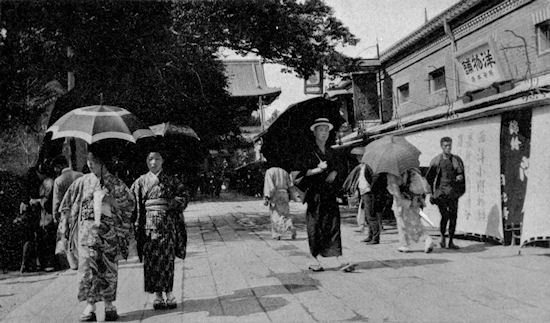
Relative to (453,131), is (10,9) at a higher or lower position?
higher

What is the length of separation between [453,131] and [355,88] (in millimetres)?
9881

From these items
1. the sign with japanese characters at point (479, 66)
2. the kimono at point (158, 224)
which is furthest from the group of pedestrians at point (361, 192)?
the sign with japanese characters at point (479, 66)

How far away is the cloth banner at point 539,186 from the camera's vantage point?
675cm

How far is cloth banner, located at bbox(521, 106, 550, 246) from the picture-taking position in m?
6.75

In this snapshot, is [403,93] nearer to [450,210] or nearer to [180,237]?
[450,210]

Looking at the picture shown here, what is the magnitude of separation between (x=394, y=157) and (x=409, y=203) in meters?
0.83

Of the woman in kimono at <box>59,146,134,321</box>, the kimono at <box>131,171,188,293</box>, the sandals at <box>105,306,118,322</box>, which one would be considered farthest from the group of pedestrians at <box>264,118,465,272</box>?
the sandals at <box>105,306,118,322</box>

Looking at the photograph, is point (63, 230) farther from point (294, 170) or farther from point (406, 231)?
point (406, 231)

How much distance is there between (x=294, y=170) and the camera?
6.28 m

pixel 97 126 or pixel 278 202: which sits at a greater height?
pixel 97 126

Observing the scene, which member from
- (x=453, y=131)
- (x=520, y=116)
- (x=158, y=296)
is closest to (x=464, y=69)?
(x=453, y=131)

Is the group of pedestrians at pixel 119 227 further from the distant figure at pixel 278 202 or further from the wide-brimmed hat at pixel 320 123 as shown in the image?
the distant figure at pixel 278 202

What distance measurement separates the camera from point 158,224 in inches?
192

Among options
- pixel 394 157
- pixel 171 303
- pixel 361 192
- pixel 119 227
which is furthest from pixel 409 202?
pixel 119 227
